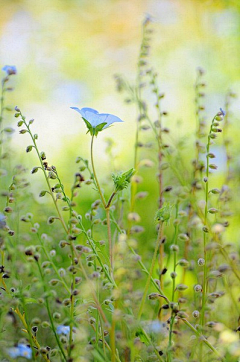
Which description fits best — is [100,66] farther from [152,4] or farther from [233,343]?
[233,343]

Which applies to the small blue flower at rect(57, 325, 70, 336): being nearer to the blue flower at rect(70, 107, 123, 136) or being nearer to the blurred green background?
the blue flower at rect(70, 107, 123, 136)

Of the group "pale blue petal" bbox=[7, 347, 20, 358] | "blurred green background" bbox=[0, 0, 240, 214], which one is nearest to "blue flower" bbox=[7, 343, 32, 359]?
"pale blue petal" bbox=[7, 347, 20, 358]

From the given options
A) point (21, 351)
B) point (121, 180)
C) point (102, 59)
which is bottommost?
point (21, 351)

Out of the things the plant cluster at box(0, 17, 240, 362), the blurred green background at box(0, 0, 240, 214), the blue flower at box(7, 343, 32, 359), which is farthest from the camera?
the blurred green background at box(0, 0, 240, 214)

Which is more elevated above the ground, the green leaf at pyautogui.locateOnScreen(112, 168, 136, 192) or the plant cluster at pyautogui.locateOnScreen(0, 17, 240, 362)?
the green leaf at pyautogui.locateOnScreen(112, 168, 136, 192)

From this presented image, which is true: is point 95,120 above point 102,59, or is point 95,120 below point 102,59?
below

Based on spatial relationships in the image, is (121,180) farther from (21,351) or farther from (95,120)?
(21,351)

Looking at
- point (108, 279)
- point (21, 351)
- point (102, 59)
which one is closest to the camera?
point (108, 279)

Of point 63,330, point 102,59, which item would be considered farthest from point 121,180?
point 102,59

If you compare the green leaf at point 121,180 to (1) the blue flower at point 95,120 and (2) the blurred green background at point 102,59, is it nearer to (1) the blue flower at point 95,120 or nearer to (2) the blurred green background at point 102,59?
(1) the blue flower at point 95,120
